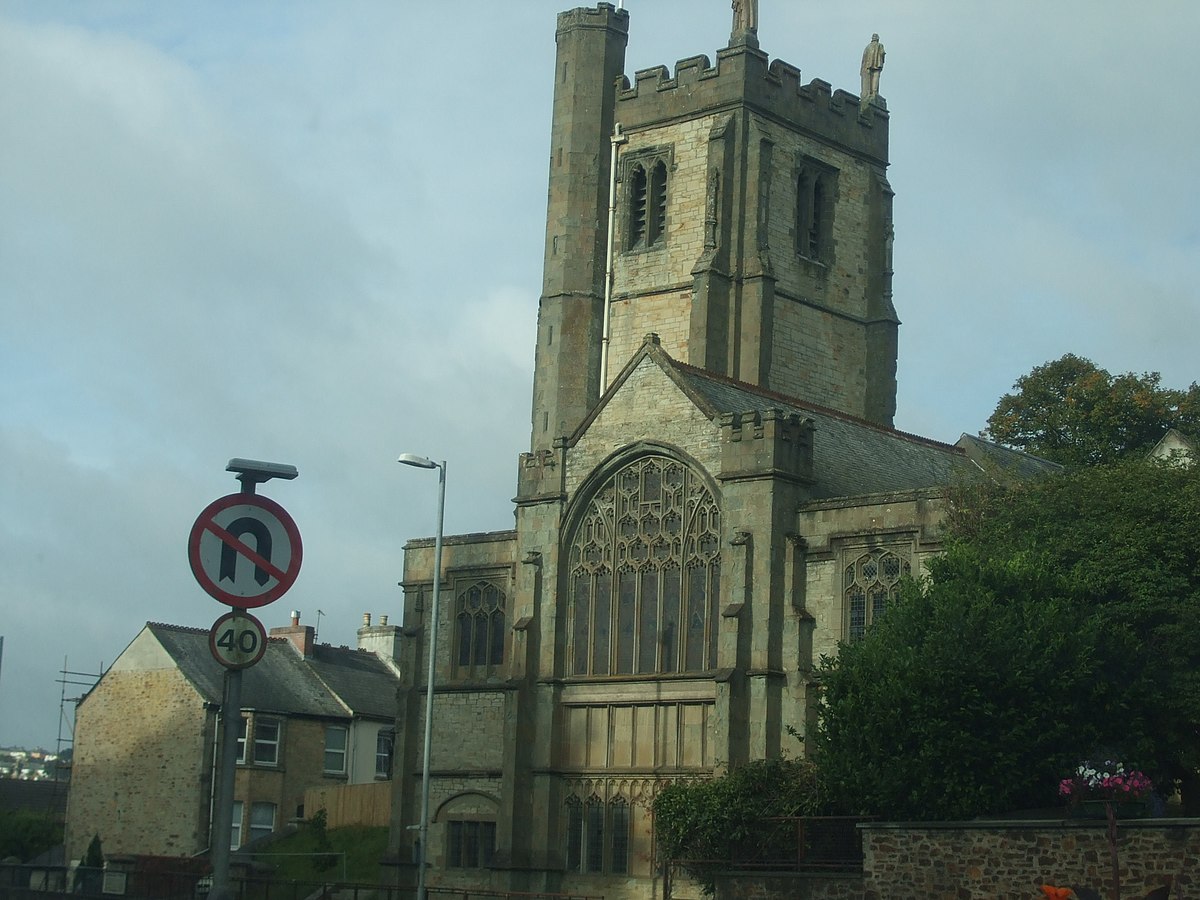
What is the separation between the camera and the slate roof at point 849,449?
4531cm

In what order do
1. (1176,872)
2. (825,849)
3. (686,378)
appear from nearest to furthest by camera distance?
(1176,872), (825,849), (686,378)

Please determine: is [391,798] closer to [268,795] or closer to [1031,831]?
[268,795]

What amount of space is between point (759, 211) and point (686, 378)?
12801mm

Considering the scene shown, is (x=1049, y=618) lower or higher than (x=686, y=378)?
lower

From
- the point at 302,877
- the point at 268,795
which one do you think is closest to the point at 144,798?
the point at 268,795

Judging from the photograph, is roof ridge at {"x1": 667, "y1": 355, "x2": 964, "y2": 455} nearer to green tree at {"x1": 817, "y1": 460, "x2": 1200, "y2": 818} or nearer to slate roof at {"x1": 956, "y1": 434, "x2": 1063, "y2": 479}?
slate roof at {"x1": 956, "y1": 434, "x2": 1063, "y2": 479}

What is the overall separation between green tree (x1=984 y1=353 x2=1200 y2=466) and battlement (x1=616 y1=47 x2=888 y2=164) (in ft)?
32.8

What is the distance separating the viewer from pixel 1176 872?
86.4ft

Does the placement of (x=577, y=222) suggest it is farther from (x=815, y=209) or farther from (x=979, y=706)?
(x=979, y=706)

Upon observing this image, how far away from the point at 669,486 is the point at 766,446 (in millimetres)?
3225

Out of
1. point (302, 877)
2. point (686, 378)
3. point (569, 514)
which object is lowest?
point (302, 877)

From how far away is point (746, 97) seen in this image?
189 feet

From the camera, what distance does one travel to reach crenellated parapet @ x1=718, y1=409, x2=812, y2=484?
4319cm

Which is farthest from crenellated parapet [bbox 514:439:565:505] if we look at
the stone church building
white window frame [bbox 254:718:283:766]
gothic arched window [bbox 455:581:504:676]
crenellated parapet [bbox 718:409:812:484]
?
white window frame [bbox 254:718:283:766]
